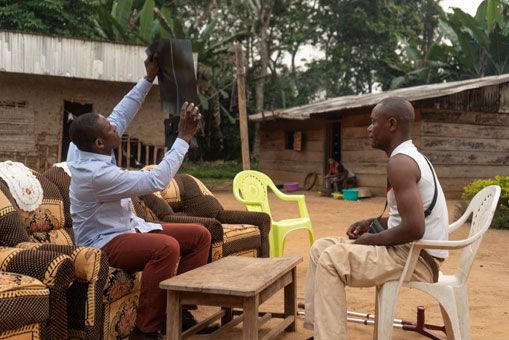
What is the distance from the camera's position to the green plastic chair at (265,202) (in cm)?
626

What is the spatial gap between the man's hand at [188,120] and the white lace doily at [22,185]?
1.14 metres

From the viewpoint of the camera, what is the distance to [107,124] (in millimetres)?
3611

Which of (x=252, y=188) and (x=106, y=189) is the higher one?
(x=106, y=189)

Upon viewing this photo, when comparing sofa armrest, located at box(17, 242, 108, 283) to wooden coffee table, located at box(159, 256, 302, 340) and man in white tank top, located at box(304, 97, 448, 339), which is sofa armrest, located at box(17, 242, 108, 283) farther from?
man in white tank top, located at box(304, 97, 448, 339)

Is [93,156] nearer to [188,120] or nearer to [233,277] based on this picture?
[188,120]

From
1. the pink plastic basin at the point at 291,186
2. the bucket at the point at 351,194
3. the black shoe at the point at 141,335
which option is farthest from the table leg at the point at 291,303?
the pink plastic basin at the point at 291,186

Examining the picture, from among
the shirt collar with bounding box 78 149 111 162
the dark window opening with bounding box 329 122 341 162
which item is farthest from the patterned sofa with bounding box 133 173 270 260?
the dark window opening with bounding box 329 122 341 162

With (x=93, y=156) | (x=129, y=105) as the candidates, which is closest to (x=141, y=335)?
(x=93, y=156)

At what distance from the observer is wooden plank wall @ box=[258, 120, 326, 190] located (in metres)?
17.8

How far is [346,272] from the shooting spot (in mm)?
3148

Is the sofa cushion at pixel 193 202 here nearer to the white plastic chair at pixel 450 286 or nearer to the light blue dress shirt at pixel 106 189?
the light blue dress shirt at pixel 106 189

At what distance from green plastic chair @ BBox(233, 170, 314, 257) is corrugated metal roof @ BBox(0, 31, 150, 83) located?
8.93m

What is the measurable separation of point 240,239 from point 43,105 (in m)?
10.7

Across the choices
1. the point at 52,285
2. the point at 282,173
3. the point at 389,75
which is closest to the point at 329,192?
the point at 282,173
